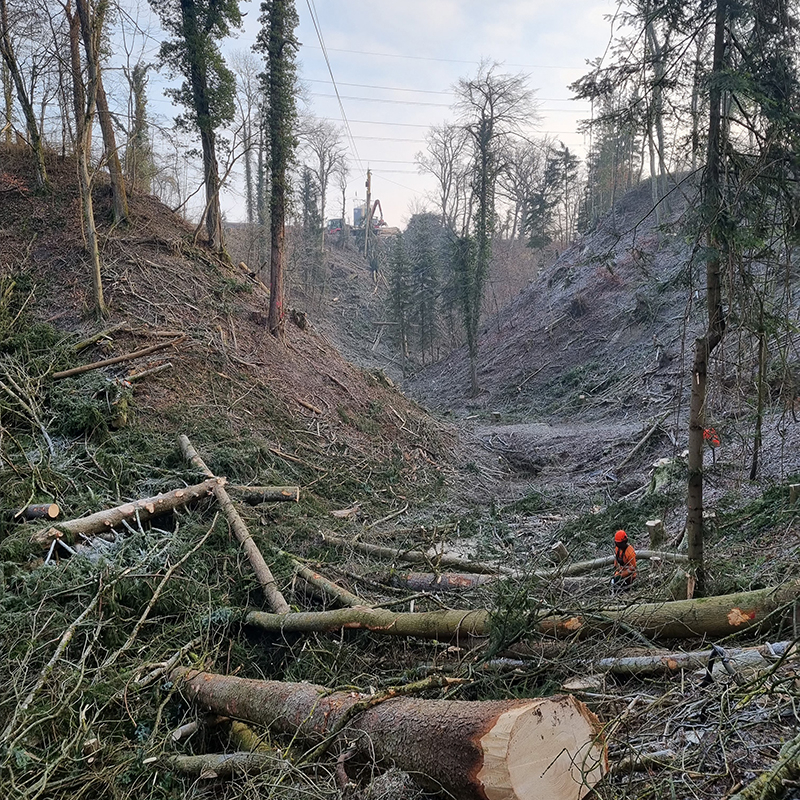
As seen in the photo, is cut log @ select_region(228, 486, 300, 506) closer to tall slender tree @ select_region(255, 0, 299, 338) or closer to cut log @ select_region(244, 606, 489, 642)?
cut log @ select_region(244, 606, 489, 642)

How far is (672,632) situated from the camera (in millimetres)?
3805

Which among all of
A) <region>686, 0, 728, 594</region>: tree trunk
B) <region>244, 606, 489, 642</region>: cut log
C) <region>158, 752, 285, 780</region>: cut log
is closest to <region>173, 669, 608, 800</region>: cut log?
<region>158, 752, 285, 780</region>: cut log

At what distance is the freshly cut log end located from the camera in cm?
241

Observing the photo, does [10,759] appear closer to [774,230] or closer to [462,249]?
[774,230]

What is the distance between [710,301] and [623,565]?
2941 mm

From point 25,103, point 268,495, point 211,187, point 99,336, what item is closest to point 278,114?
point 211,187

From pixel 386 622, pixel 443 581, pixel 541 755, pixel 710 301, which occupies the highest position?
pixel 710 301

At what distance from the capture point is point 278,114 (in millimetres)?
14523

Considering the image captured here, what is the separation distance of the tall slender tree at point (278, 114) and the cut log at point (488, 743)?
1265cm

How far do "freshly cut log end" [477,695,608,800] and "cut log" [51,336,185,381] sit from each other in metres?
9.31

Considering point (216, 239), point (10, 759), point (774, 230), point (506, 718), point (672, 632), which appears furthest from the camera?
point (216, 239)

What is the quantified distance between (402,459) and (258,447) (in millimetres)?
4321

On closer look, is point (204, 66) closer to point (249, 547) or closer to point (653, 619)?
point (249, 547)

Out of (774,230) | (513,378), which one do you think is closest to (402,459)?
(774,230)
